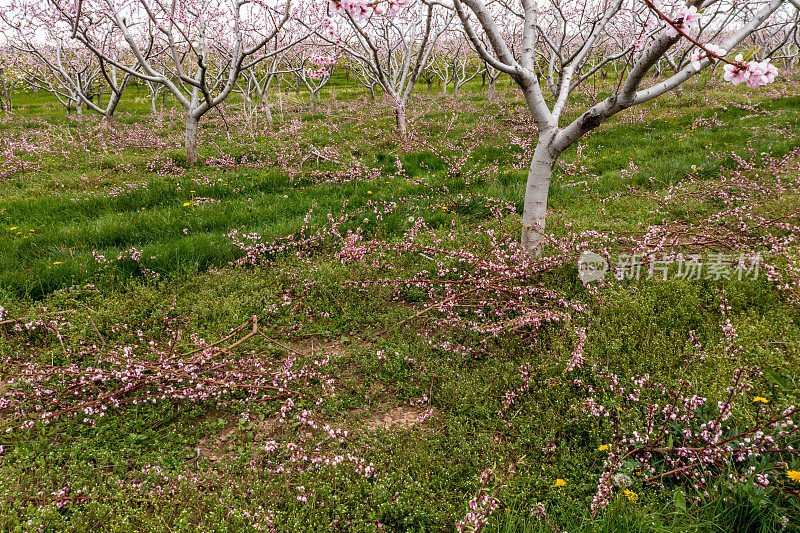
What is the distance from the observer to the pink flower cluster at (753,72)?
2762 mm

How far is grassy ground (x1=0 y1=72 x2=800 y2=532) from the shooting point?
2.49m

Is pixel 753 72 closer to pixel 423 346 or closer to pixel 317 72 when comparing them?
pixel 423 346

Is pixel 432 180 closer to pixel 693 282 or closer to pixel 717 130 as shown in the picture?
pixel 693 282

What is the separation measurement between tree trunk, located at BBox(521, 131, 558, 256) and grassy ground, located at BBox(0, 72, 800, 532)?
22.4 inches

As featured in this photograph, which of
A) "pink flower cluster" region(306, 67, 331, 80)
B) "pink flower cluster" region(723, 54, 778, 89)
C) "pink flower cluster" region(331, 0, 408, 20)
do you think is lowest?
"pink flower cluster" region(723, 54, 778, 89)

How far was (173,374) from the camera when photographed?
11.3 ft

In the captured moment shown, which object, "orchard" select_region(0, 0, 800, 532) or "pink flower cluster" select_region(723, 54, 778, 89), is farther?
"pink flower cluster" select_region(723, 54, 778, 89)

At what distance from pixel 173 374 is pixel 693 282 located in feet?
17.5

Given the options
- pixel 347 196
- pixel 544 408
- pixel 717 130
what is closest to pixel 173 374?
pixel 544 408

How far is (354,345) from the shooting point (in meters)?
4.13

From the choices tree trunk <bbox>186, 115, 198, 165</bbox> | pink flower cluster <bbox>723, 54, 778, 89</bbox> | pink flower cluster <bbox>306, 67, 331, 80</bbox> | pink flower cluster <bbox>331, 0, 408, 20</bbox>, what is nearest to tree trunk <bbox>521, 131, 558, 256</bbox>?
pink flower cluster <bbox>723, 54, 778, 89</bbox>

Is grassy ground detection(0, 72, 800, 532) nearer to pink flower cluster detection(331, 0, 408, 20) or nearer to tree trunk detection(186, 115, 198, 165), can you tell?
tree trunk detection(186, 115, 198, 165)

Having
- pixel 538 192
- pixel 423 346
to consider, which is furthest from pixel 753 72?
pixel 423 346

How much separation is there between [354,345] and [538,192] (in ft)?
9.24
